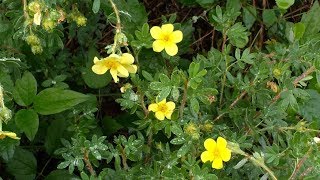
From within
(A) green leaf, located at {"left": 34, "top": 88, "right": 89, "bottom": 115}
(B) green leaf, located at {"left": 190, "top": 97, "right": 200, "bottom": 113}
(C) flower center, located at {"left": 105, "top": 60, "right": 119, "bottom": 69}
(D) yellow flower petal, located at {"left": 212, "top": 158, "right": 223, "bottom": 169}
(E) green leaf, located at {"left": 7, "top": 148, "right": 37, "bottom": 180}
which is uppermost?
(C) flower center, located at {"left": 105, "top": 60, "right": 119, "bottom": 69}

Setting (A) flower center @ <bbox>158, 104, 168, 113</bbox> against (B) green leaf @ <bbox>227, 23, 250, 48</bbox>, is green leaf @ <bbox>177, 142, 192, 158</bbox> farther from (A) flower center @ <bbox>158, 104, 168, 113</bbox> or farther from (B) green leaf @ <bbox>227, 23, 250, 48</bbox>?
(B) green leaf @ <bbox>227, 23, 250, 48</bbox>

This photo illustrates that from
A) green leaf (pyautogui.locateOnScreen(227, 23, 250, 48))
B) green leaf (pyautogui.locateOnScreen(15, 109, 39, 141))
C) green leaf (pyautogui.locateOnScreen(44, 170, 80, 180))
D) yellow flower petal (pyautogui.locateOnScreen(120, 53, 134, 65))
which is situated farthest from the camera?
green leaf (pyautogui.locateOnScreen(44, 170, 80, 180))

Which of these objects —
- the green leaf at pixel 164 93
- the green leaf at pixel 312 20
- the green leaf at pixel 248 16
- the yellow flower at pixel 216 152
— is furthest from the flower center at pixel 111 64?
the green leaf at pixel 312 20

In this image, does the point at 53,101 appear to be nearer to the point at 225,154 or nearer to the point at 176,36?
the point at 176,36

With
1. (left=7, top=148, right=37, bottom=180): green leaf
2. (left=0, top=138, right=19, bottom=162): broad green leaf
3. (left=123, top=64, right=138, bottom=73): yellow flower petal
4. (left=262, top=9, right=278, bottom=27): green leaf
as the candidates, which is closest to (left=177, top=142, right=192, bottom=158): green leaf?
(left=123, top=64, right=138, bottom=73): yellow flower petal

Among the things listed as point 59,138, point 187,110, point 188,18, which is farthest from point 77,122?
point 188,18

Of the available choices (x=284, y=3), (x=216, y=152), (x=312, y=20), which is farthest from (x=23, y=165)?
(x=312, y=20)

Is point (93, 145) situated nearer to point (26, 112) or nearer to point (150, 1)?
point (26, 112)

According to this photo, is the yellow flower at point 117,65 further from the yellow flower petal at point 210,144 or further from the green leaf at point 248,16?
the green leaf at point 248,16

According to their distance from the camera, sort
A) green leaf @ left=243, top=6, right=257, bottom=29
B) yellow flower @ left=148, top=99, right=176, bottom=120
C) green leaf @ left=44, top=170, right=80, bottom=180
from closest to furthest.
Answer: yellow flower @ left=148, top=99, right=176, bottom=120 < green leaf @ left=44, top=170, right=80, bottom=180 < green leaf @ left=243, top=6, right=257, bottom=29
